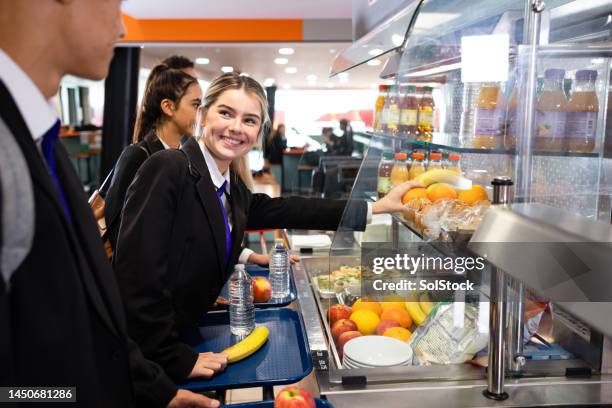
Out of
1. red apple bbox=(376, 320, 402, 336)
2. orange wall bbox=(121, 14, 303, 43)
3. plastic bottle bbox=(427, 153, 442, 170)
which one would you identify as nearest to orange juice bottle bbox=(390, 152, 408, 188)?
plastic bottle bbox=(427, 153, 442, 170)

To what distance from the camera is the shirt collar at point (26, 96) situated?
73 cm

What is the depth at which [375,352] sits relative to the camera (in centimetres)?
161

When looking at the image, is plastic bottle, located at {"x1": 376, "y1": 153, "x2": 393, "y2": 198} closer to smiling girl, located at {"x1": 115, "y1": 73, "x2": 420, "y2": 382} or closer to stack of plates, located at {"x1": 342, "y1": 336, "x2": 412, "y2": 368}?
smiling girl, located at {"x1": 115, "y1": 73, "x2": 420, "y2": 382}

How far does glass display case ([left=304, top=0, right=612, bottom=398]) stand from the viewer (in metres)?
1.46

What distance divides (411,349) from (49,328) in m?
1.12

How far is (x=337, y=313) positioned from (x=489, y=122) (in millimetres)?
783

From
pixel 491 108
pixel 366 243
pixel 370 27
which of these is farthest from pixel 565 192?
pixel 370 27

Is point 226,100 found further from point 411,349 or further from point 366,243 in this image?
point 411,349

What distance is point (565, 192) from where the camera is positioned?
1493 millimetres

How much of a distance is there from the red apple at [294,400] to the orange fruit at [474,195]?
711 millimetres

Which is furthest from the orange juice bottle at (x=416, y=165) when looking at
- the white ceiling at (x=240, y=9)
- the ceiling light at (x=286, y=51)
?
the ceiling light at (x=286, y=51)

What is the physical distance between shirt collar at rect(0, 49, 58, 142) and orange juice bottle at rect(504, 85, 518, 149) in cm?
115

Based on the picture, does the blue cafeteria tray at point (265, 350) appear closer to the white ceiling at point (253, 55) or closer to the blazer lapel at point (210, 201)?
the blazer lapel at point (210, 201)

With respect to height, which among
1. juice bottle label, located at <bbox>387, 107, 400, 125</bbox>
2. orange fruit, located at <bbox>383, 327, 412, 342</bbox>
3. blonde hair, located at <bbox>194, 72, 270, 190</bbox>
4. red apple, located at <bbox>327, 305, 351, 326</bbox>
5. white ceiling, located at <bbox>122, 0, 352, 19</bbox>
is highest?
white ceiling, located at <bbox>122, 0, 352, 19</bbox>
